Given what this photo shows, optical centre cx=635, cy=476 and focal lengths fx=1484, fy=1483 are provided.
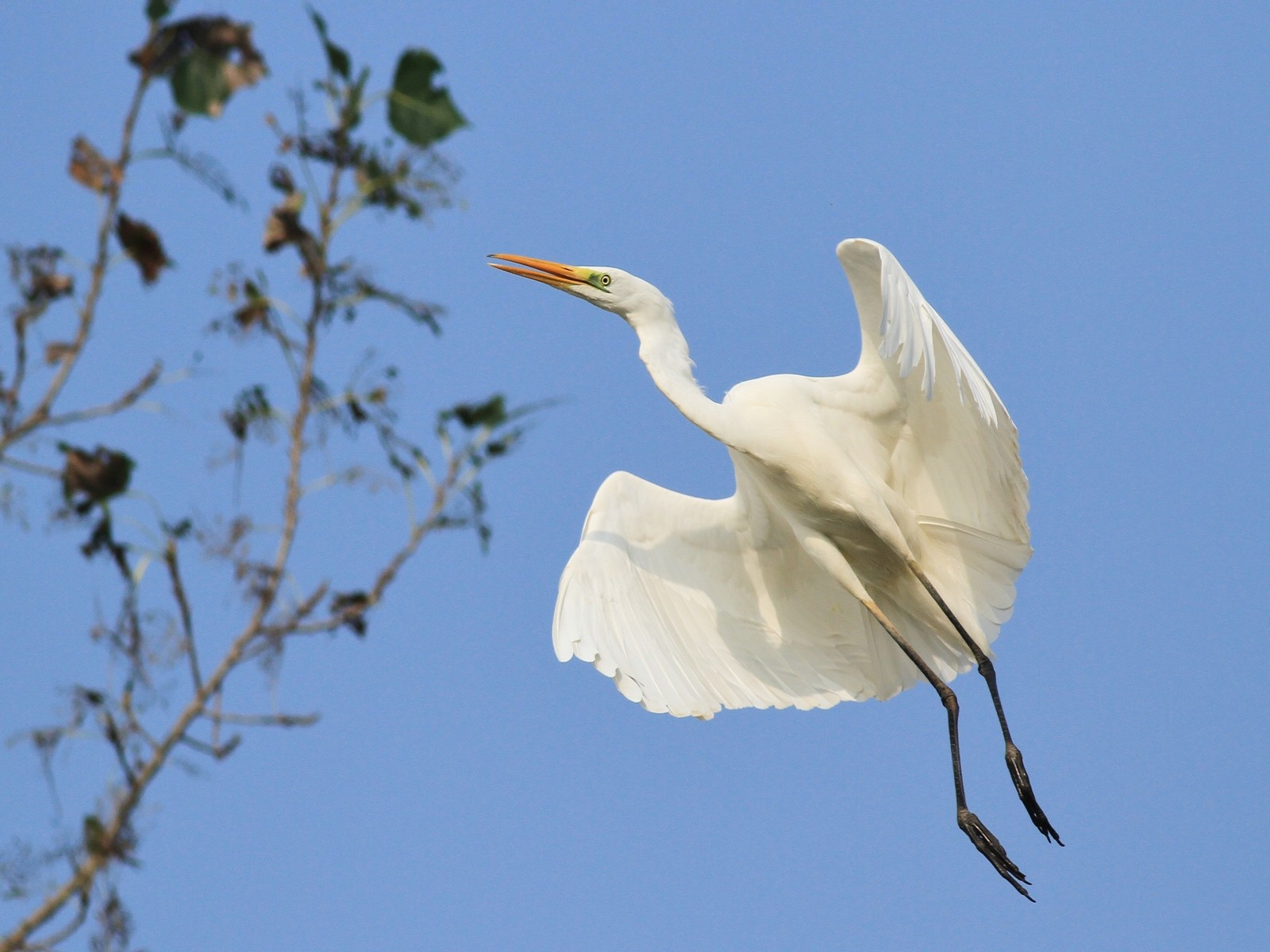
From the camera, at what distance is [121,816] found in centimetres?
319

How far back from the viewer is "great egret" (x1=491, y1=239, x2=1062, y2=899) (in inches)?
282

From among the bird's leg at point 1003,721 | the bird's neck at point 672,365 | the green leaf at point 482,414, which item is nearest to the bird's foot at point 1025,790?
the bird's leg at point 1003,721

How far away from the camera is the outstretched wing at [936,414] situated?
251 inches

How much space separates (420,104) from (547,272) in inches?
157

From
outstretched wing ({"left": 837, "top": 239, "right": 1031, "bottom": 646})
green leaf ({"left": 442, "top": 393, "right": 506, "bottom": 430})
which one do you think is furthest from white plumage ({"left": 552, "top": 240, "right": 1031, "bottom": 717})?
green leaf ({"left": 442, "top": 393, "right": 506, "bottom": 430})

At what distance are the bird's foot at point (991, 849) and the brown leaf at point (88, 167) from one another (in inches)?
201

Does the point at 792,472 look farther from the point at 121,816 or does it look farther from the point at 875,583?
the point at 121,816

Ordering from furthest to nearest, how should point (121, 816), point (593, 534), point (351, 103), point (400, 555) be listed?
1. point (593, 534)
2. point (351, 103)
3. point (400, 555)
4. point (121, 816)

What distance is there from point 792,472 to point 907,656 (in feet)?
4.37

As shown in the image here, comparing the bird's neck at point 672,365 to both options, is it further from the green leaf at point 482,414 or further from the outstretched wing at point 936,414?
the green leaf at point 482,414

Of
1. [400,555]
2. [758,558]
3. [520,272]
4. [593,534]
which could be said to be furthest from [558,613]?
[400,555]

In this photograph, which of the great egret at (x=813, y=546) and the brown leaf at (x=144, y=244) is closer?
the brown leaf at (x=144, y=244)

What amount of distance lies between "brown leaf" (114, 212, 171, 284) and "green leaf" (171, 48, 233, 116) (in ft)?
1.02

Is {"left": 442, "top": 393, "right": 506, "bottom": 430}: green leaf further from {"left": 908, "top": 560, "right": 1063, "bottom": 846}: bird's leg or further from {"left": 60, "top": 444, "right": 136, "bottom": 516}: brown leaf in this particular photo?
{"left": 908, "top": 560, "right": 1063, "bottom": 846}: bird's leg
